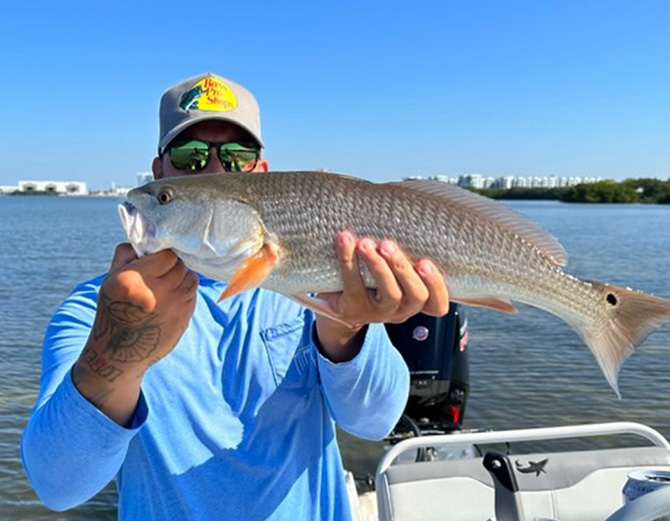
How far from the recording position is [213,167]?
3.07m

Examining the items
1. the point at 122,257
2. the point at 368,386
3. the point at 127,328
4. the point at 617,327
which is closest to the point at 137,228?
the point at 122,257

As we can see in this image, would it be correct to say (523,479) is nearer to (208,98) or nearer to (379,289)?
(379,289)

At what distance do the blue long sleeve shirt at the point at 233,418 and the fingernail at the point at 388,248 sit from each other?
13.8 inches

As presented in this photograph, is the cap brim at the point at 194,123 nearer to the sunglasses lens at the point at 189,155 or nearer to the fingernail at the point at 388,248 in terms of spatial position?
the sunglasses lens at the point at 189,155

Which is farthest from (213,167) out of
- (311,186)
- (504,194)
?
(504,194)

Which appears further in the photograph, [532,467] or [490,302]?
[532,467]

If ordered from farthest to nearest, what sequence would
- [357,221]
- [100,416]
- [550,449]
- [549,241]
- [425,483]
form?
[550,449], [425,483], [549,241], [357,221], [100,416]

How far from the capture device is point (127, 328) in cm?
217

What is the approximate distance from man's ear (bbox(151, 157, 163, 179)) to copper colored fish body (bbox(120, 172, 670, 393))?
20.7 inches

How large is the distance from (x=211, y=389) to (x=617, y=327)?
1785 mm

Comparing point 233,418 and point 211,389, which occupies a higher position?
point 211,389

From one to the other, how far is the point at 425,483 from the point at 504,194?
314ft

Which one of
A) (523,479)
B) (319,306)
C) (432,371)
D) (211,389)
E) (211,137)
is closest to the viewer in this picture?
(319,306)

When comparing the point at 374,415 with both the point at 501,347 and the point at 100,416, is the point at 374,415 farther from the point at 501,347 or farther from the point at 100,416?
the point at 501,347
